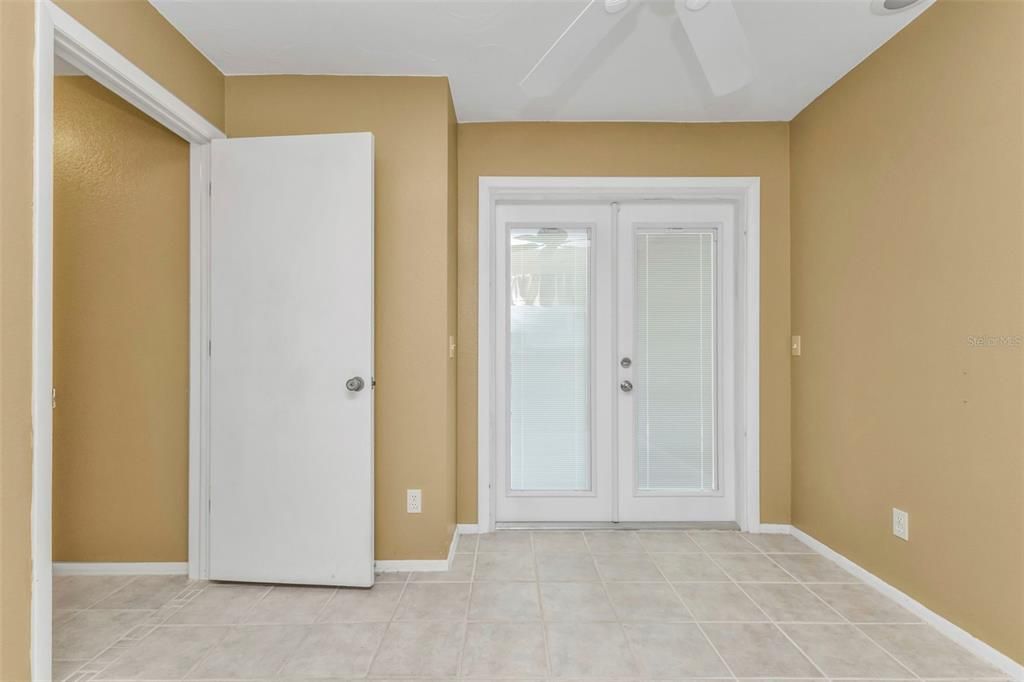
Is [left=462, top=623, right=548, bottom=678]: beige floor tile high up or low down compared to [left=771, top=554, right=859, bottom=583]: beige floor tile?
up

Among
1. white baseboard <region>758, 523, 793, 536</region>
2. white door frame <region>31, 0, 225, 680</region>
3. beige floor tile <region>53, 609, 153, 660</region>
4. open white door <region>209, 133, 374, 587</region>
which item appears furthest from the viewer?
white baseboard <region>758, 523, 793, 536</region>

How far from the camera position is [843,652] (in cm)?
180

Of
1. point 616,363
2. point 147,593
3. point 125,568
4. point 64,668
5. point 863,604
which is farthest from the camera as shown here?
point 616,363

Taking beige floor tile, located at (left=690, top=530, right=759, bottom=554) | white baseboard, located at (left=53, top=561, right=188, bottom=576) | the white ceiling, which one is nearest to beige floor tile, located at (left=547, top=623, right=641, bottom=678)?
beige floor tile, located at (left=690, top=530, right=759, bottom=554)

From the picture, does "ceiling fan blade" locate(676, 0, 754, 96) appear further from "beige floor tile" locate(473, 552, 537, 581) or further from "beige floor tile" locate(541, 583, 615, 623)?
"beige floor tile" locate(473, 552, 537, 581)

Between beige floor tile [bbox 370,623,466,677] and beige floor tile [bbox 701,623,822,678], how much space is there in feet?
3.13

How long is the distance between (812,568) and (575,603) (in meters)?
1.27

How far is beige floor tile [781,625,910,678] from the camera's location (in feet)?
5.55

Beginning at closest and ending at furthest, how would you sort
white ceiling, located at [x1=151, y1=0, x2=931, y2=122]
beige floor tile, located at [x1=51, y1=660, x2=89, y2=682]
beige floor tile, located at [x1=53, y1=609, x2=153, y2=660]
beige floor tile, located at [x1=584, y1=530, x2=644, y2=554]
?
beige floor tile, located at [x1=51, y1=660, x2=89, y2=682] < beige floor tile, located at [x1=53, y1=609, x2=153, y2=660] < white ceiling, located at [x1=151, y1=0, x2=931, y2=122] < beige floor tile, located at [x1=584, y1=530, x2=644, y2=554]

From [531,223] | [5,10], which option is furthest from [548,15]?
[5,10]

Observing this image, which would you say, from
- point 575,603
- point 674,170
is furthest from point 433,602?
point 674,170

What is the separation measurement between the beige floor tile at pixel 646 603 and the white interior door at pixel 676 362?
848 millimetres

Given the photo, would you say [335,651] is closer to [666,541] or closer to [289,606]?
[289,606]

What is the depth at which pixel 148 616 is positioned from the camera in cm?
206
